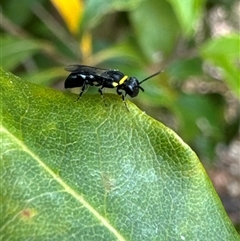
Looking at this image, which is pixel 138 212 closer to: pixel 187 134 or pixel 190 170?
pixel 190 170

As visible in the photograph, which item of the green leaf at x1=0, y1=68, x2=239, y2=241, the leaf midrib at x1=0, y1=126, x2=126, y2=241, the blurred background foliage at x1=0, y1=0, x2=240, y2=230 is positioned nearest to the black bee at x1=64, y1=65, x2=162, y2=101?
the green leaf at x1=0, y1=68, x2=239, y2=241

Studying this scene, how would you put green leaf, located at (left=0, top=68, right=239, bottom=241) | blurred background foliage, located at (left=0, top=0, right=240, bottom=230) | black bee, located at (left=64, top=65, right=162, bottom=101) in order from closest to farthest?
green leaf, located at (left=0, top=68, right=239, bottom=241) → black bee, located at (left=64, top=65, right=162, bottom=101) → blurred background foliage, located at (left=0, top=0, right=240, bottom=230)

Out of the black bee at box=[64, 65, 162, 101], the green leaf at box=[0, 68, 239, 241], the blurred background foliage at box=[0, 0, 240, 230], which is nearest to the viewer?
the green leaf at box=[0, 68, 239, 241]

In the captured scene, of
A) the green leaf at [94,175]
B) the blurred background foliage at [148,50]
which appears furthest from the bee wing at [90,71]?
the blurred background foliage at [148,50]

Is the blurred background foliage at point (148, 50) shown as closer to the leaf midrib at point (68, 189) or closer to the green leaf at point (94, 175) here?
the green leaf at point (94, 175)

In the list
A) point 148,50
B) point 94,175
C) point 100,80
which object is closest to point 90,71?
point 100,80

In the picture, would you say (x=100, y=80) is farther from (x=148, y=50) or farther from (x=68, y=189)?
(x=148, y=50)

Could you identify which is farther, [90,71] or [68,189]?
[90,71]

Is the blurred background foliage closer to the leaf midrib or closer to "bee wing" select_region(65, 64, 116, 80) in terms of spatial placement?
"bee wing" select_region(65, 64, 116, 80)
